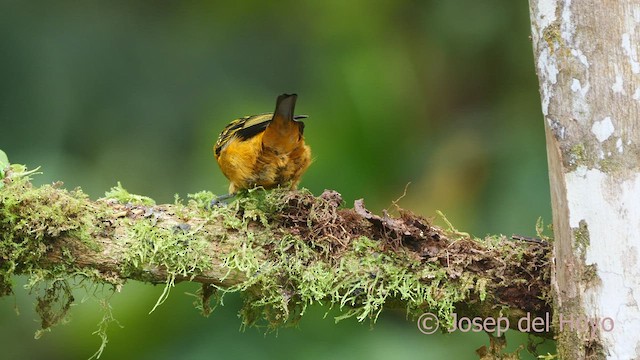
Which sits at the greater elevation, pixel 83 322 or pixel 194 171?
pixel 194 171

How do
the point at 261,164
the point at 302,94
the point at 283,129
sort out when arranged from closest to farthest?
1. the point at 283,129
2. the point at 261,164
3. the point at 302,94

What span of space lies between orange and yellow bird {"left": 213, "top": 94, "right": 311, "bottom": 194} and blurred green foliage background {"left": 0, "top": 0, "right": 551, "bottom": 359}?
107cm

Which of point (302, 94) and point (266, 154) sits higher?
point (302, 94)

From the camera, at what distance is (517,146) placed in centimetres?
533

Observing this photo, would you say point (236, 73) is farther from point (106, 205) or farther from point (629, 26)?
point (629, 26)

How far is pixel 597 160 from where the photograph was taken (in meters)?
2.34

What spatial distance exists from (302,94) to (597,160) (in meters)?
3.43

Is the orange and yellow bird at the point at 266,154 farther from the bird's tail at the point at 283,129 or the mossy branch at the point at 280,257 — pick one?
the mossy branch at the point at 280,257

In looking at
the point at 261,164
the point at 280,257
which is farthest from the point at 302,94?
the point at 280,257

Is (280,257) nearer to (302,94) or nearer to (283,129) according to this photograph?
(283,129)

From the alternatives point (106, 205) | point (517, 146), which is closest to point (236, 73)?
point (517, 146)

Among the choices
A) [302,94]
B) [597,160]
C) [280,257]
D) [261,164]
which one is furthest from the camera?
[302,94]

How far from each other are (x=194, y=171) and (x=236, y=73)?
87cm

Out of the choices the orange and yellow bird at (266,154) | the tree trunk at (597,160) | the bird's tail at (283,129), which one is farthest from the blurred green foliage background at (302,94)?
the tree trunk at (597,160)
